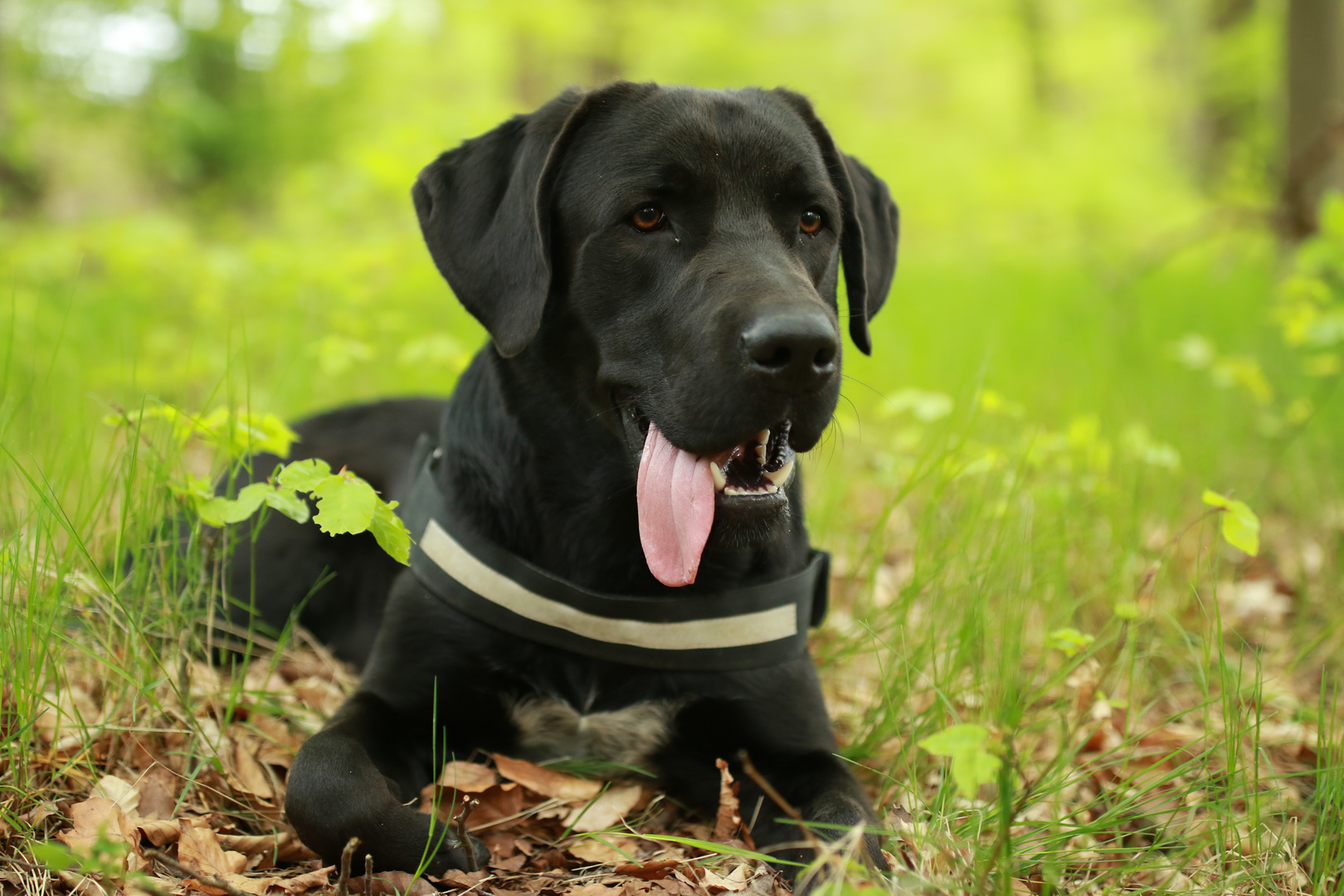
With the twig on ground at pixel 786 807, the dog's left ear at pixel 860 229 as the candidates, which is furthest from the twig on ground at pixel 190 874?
the dog's left ear at pixel 860 229

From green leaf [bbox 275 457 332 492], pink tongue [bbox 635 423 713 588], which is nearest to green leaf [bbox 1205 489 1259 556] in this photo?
pink tongue [bbox 635 423 713 588]

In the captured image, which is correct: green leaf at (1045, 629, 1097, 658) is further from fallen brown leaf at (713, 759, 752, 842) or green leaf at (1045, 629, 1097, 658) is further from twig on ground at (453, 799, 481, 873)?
twig on ground at (453, 799, 481, 873)

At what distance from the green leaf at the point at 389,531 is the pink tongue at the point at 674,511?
18.5 inches

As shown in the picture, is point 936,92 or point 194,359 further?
point 936,92

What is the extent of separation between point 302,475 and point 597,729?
0.86 metres

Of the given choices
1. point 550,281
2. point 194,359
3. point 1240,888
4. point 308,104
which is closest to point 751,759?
point 1240,888

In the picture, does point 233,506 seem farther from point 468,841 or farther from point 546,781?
point 546,781

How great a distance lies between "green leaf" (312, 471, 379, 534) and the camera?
1534 mm

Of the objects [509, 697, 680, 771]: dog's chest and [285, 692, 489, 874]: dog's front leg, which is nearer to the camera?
[285, 692, 489, 874]: dog's front leg

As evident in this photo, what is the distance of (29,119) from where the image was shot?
7527mm

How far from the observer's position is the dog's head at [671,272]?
1.85 meters

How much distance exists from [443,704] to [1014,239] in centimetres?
1735

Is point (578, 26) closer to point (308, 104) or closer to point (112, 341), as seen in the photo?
point (308, 104)

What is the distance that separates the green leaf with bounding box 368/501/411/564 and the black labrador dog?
457 millimetres
